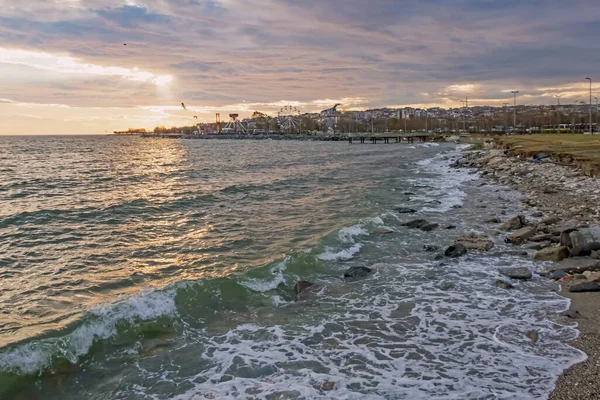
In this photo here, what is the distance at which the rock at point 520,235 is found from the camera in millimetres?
13414

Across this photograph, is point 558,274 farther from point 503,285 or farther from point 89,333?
point 89,333

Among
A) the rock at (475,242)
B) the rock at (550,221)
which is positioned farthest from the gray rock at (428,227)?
the rock at (550,221)

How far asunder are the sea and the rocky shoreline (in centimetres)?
27

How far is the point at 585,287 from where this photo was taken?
350 inches

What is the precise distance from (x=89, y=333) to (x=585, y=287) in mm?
9311

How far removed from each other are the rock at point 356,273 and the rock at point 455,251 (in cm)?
248

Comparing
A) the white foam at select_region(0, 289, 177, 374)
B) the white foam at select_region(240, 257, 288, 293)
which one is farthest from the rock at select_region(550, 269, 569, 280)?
the white foam at select_region(0, 289, 177, 374)

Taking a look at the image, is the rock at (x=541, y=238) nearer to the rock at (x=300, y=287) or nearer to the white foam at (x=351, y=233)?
the white foam at (x=351, y=233)

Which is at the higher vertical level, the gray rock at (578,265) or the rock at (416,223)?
the rock at (416,223)

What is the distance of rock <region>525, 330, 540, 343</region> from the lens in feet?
23.1

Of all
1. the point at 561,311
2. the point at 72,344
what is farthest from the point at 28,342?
the point at 561,311

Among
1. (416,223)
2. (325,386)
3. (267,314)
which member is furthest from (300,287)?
(416,223)

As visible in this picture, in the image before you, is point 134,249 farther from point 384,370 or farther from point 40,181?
point 40,181

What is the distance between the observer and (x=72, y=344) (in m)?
7.54
